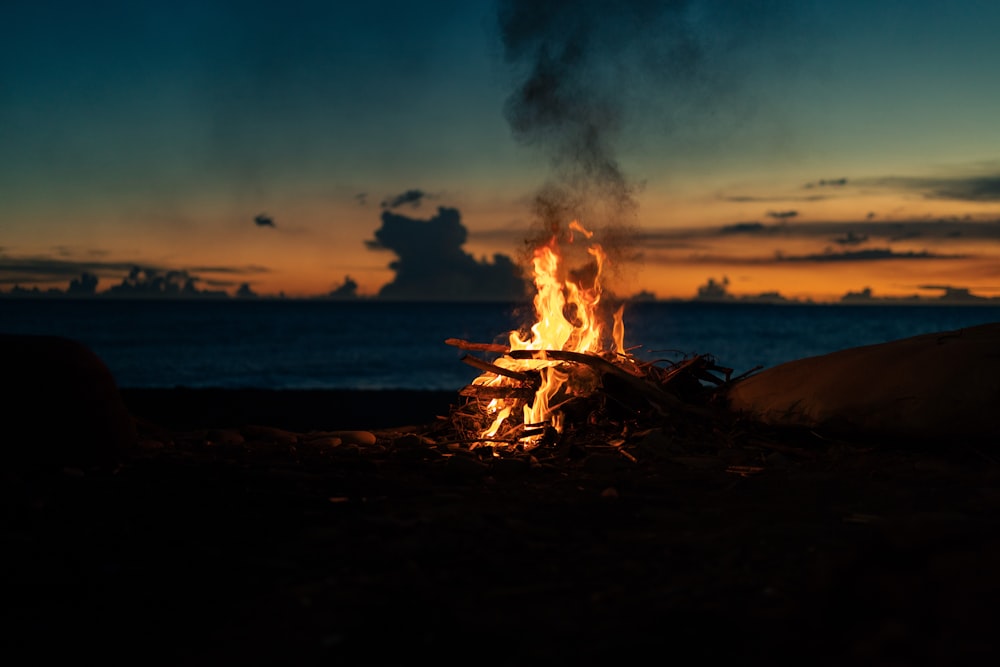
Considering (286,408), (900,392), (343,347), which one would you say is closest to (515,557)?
(900,392)

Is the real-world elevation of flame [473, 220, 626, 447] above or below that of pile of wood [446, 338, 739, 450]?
A: above

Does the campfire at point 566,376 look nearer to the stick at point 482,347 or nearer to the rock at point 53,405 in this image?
the stick at point 482,347

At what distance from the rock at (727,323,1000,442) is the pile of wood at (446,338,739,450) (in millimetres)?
713

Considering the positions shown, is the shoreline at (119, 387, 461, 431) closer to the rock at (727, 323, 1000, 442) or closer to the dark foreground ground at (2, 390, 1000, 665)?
the rock at (727, 323, 1000, 442)

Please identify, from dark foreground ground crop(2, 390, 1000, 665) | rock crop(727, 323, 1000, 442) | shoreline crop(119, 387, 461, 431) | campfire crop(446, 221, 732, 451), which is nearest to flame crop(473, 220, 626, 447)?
campfire crop(446, 221, 732, 451)

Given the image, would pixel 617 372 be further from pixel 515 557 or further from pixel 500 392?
pixel 515 557

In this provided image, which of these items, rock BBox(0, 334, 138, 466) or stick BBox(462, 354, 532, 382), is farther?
stick BBox(462, 354, 532, 382)

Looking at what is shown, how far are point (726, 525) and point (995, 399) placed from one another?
11.5 ft

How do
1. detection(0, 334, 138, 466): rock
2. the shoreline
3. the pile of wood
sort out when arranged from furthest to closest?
the shoreline < the pile of wood < detection(0, 334, 138, 466): rock

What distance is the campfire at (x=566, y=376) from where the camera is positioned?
317 inches

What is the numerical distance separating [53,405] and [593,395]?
4.70m

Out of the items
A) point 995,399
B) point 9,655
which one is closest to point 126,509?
point 9,655

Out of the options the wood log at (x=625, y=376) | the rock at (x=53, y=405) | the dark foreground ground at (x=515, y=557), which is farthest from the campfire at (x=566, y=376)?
the rock at (x=53, y=405)

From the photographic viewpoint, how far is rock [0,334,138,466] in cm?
638
